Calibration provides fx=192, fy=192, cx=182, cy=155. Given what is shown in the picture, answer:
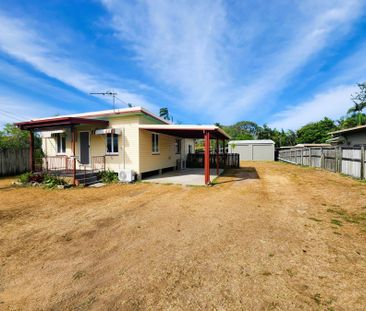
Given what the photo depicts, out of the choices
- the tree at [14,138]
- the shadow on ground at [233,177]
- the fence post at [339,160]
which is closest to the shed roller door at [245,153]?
the shadow on ground at [233,177]

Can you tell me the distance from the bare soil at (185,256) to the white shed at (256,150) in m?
22.7

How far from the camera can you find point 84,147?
11.1 meters

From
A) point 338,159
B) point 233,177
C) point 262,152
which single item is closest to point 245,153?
point 262,152

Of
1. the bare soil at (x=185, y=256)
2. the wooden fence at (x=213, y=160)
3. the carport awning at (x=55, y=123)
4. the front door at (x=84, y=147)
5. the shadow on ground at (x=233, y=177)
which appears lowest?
the bare soil at (x=185, y=256)

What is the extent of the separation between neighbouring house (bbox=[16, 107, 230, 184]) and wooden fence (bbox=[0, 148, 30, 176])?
2.60 m

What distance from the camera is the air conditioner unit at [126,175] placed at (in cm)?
954

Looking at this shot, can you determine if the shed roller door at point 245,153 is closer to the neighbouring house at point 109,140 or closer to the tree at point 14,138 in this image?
the neighbouring house at point 109,140

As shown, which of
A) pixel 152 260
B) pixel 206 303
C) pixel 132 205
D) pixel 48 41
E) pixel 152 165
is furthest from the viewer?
pixel 152 165

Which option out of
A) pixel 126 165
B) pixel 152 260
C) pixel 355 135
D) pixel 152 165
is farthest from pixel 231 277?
pixel 355 135

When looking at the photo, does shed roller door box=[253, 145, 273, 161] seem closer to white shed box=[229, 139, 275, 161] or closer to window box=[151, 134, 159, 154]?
white shed box=[229, 139, 275, 161]

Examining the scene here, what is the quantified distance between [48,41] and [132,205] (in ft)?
32.6

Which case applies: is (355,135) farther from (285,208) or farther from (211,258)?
(211,258)

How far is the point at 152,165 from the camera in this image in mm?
11320

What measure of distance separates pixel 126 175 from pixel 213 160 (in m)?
8.98
